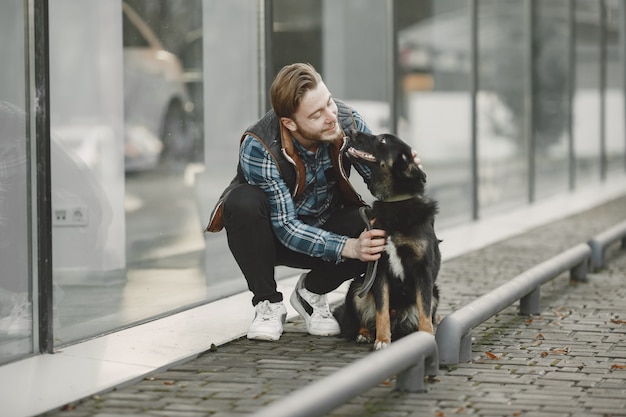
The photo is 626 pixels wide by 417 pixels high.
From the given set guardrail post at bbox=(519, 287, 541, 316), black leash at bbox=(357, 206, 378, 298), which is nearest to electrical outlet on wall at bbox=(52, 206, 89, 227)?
black leash at bbox=(357, 206, 378, 298)

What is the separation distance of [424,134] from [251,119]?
387cm

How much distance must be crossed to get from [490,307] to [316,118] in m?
1.21

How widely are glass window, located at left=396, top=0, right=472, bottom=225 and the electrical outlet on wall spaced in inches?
190

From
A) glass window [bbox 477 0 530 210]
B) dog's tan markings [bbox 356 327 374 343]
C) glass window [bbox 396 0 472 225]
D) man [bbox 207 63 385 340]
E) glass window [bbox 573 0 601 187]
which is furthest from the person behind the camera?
glass window [bbox 573 0 601 187]

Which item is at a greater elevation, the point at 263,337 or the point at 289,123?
the point at 289,123

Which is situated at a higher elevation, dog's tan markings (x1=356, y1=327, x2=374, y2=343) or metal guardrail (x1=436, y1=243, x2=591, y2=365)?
metal guardrail (x1=436, y1=243, x2=591, y2=365)

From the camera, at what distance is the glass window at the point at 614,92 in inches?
783

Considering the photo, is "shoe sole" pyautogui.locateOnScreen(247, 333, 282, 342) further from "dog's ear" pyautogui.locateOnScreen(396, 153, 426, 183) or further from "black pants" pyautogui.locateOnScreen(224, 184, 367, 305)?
"dog's ear" pyautogui.locateOnScreen(396, 153, 426, 183)

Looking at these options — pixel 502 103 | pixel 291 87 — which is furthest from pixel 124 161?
pixel 502 103

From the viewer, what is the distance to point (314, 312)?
6012 mm

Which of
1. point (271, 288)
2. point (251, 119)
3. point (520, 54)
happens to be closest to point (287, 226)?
point (271, 288)

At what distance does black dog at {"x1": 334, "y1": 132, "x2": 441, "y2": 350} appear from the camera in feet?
17.6

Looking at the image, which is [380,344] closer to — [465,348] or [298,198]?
[465,348]

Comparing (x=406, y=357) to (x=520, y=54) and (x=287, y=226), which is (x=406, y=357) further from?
(x=520, y=54)
